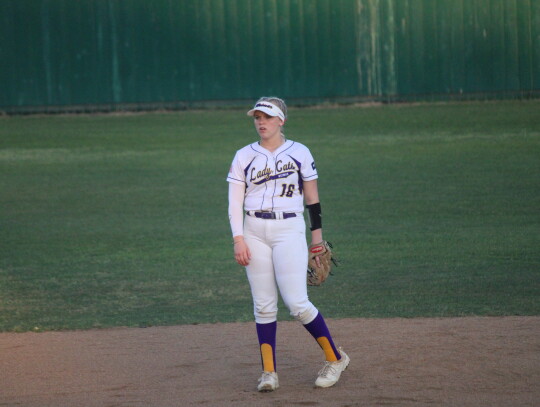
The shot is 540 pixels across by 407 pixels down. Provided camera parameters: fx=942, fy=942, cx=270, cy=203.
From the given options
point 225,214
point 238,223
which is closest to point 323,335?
point 238,223

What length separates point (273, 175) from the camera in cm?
570

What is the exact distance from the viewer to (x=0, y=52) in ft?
85.6

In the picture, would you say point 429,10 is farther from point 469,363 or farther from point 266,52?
point 469,363

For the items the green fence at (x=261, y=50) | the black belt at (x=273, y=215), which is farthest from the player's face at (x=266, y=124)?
the green fence at (x=261, y=50)

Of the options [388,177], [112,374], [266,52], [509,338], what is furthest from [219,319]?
[266,52]

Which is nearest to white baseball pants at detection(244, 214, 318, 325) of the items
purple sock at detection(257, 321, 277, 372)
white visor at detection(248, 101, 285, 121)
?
purple sock at detection(257, 321, 277, 372)

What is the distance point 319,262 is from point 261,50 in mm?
20380

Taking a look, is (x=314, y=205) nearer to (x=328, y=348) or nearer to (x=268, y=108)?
(x=268, y=108)

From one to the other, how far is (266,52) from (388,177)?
10.1 meters

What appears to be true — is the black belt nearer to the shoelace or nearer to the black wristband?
the black wristband

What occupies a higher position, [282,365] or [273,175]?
[273,175]

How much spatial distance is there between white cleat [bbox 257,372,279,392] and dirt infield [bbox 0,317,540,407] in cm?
4

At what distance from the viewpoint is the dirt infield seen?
18.6ft

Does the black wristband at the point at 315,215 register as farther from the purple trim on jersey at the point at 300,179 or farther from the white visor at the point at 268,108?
the white visor at the point at 268,108
